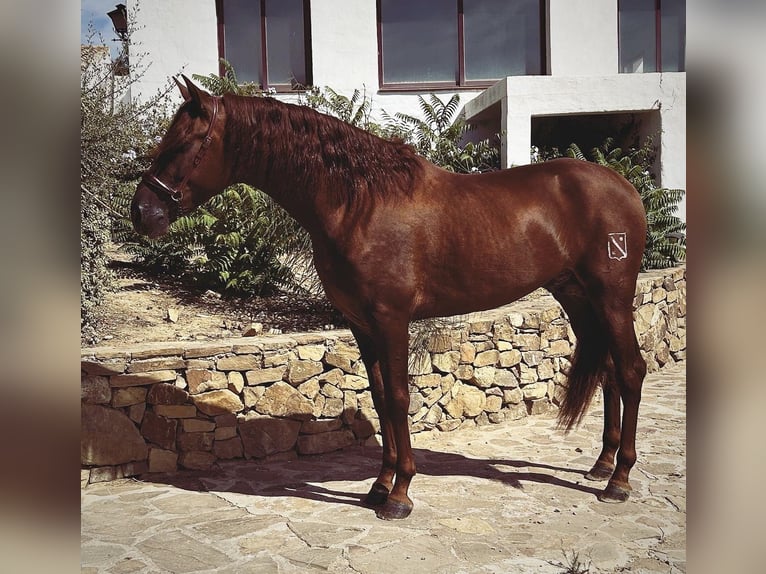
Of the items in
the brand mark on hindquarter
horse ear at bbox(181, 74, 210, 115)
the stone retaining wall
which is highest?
horse ear at bbox(181, 74, 210, 115)

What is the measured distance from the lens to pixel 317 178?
3.03 meters

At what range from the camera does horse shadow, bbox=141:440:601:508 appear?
3676 mm

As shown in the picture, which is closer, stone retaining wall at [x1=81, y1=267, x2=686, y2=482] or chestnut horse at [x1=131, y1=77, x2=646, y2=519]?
chestnut horse at [x1=131, y1=77, x2=646, y2=519]

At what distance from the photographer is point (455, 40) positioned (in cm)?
912

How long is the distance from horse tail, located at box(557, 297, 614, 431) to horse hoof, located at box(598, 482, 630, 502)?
0.44 m

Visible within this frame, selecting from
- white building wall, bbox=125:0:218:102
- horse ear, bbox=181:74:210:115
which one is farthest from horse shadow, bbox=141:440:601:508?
white building wall, bbox=125:0:218:102

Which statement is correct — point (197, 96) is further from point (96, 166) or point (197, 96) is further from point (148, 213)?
point (96, 166)

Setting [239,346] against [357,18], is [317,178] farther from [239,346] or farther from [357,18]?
[357,18]

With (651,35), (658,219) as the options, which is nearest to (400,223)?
(658,219)

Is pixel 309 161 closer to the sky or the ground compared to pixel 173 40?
closer to the ground

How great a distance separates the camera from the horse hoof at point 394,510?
3.20 m

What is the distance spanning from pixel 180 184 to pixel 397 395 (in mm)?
1448

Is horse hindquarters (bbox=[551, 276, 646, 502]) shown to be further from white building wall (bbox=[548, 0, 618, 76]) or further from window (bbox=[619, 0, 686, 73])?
window (bbox=[619, 0, 686, 73])
